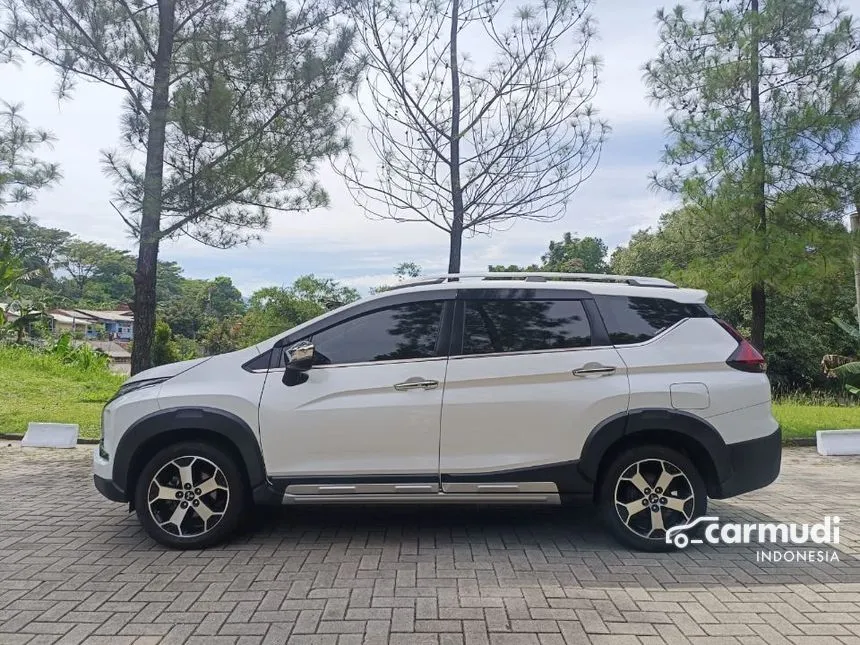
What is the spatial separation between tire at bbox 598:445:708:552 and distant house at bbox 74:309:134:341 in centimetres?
7187

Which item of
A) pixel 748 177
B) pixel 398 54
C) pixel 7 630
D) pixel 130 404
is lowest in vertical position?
pixel 7 630

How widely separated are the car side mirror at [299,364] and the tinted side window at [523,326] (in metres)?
1.08

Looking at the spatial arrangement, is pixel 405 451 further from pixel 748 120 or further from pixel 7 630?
pixel 748 120

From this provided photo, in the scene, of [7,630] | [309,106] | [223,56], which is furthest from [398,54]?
[7,630]

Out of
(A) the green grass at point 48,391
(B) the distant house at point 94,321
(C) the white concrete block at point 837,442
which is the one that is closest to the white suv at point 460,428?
(C) the white concrete block at point 837,442

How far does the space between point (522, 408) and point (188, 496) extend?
2.39 meters

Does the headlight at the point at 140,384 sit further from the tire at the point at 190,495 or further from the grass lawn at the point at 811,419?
the grass lawn at the point at 811,419

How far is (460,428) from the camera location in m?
4.32

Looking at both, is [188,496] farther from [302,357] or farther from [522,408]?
[522,408]

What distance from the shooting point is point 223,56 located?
8.35 metres

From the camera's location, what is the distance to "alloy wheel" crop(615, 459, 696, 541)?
438cm

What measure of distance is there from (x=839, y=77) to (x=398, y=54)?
727cm

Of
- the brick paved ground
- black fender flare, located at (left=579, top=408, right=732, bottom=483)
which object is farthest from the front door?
black fender flare, located at (left=579, top=408, right=732, bottom=483)

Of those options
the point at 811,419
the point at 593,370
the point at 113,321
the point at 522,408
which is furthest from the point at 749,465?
the point at 113,321
